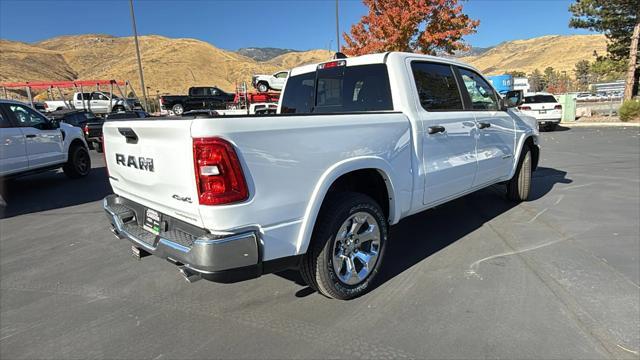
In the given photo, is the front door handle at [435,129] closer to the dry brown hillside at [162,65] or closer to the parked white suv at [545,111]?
the parked white suv at [545,111]

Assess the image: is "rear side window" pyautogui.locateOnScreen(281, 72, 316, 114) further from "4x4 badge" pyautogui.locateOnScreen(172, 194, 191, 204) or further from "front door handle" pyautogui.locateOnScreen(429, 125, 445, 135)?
"4x4 badge" pyautogui.locateOnScreen(172, 194, 191, 204)

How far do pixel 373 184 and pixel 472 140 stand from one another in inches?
57.7

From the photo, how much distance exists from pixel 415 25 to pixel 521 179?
49.4 feet

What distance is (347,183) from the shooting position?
3303 mm

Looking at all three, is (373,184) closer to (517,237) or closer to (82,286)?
(517,237)

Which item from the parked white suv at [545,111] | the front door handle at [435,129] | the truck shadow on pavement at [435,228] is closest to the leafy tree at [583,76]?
the parked white suv at [545,111]

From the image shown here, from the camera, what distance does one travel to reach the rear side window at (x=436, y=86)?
12.3 ft

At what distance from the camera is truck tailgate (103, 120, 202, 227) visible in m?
2.38

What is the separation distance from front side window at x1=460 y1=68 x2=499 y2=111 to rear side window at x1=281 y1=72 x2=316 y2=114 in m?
1.70

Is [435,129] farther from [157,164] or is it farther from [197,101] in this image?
[197,101]

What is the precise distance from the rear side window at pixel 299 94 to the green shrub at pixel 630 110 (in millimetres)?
21099

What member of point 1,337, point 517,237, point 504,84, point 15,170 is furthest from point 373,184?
point 504,84

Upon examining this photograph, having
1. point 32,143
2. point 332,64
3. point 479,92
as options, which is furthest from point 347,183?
point 32,143

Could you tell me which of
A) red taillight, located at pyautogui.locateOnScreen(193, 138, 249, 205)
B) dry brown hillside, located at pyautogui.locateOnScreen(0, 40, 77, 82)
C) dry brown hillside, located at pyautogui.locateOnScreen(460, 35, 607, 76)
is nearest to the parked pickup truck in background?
red taillight, located at pyautogui.locateOnScreen(193, 138, 249, 205)
